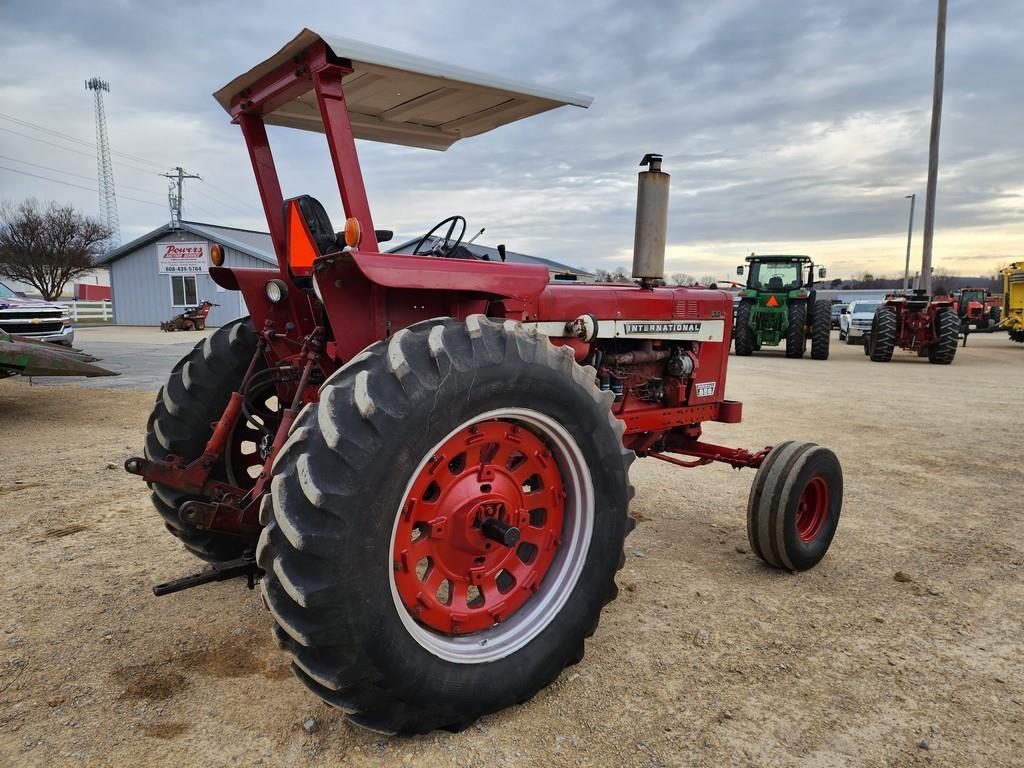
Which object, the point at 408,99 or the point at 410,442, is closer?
the point at 410,442

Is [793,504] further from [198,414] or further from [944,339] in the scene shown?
[944,339]

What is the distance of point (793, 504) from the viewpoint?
3230 millimetres

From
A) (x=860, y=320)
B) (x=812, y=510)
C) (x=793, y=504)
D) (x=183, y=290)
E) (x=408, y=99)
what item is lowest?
(x=812, y=510)

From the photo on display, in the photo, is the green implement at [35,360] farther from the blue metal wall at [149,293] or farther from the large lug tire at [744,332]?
the blue metal wall at [149,293]

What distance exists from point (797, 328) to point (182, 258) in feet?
75.4

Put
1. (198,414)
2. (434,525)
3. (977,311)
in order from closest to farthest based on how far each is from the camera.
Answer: (434,525)
(198,414)
(977,311)

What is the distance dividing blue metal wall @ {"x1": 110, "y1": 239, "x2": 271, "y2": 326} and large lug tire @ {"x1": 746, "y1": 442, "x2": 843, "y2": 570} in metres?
25.8

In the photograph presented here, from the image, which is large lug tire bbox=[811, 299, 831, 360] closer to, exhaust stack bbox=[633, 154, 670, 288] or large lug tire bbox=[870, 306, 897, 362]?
large lug tire bbox=[870, 306, 897, 362]

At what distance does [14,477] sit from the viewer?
481 cm

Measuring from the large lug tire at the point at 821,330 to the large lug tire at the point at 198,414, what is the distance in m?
14.5

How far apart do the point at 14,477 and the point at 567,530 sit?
4429 millimetres

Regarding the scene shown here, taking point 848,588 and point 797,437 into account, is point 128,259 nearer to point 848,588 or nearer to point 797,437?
point 797,437

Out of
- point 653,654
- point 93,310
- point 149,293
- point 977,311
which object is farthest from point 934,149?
point 93,310

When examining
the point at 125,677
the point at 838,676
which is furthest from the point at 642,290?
the point at 125,677
